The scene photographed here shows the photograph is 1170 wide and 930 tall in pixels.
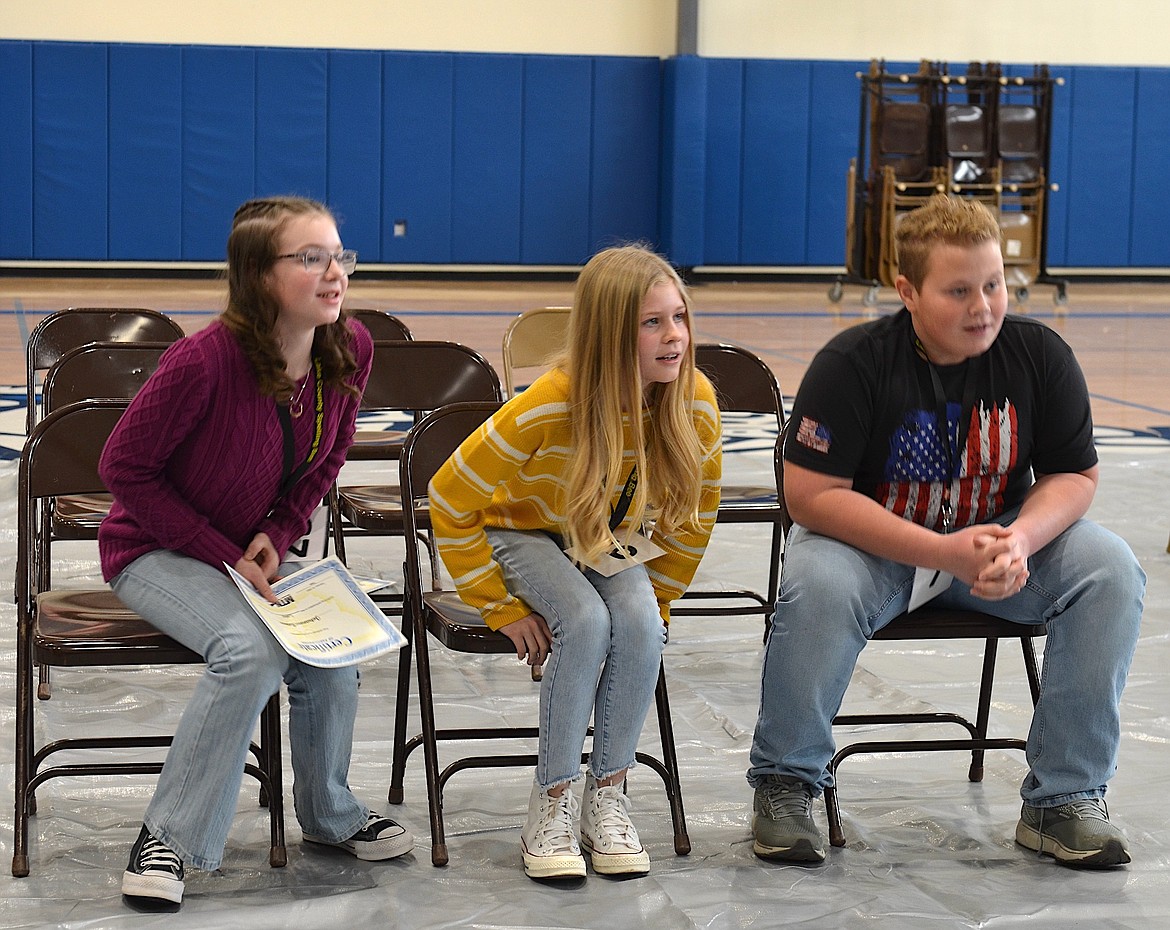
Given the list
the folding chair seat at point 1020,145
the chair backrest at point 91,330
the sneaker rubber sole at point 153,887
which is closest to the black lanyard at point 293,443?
the sneaker rubber sole at point 153,887

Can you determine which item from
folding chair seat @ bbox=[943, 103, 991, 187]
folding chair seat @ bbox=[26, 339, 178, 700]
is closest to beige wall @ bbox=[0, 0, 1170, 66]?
folding chair seat @ bbox=[943, 103, 991, 187]

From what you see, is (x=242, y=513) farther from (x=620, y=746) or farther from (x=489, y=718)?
(x=489, y=718)

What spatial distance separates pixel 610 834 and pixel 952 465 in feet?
2.93

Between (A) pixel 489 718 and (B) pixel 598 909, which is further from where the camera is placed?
(A) pixel 489 718

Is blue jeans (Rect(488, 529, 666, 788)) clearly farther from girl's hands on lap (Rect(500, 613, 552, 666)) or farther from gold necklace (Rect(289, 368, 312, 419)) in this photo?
gold necklace (Rect(289, 368, 312, 419))

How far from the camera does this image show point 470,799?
288 centimetres

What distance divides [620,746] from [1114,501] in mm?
3604

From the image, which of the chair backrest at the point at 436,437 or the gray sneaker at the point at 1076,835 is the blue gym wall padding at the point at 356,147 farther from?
the gray sneaker at the point at 1076,835

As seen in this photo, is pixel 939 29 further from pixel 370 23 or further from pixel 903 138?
pixel 370 23

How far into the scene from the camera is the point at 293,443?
2615 millimetres

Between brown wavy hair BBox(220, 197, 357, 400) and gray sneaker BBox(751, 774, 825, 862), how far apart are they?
1.10 m

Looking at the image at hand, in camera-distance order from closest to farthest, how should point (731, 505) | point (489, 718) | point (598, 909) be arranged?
point (598, 909) < point (489, 718) < point (731, 505)

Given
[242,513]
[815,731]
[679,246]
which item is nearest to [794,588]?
[815,731]

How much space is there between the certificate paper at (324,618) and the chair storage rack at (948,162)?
11357mm
